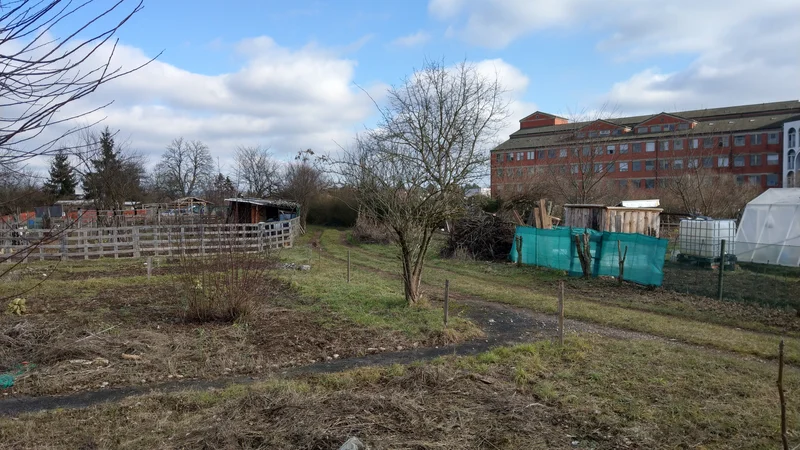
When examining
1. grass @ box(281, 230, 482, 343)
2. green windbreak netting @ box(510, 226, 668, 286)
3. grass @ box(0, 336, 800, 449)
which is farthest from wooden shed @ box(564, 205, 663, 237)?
grass @ box(0, 336, 800, 449)

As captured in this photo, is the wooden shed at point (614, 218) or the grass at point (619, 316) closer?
the grass at point (619, 316)

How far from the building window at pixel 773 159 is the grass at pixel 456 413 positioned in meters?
65.8

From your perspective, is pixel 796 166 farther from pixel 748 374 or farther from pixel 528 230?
pixel 748 374

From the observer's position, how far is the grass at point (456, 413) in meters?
4.68

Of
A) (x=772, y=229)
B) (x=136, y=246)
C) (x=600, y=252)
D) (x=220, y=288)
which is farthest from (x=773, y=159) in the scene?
(x=220, y=288)

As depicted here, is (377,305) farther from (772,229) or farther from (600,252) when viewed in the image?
(772,229)

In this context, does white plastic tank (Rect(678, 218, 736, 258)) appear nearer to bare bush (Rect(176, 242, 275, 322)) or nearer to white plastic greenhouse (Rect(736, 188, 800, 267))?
white plastic greenhouse (Rect(736, 188, 800, 267))

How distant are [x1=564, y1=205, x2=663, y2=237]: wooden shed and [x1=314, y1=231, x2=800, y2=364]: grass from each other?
459 centimetres

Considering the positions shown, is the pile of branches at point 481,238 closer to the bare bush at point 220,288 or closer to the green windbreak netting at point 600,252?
the green windbreak netting at point 600,252

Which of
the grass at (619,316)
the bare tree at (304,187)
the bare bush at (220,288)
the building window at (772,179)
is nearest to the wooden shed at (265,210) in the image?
the bare tree at (304,187)

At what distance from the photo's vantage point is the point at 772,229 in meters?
17.9

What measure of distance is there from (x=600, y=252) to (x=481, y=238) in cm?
688

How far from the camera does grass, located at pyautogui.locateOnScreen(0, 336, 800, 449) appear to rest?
15.4 ft

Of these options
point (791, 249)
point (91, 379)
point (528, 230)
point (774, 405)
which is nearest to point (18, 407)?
point (91, 379)
